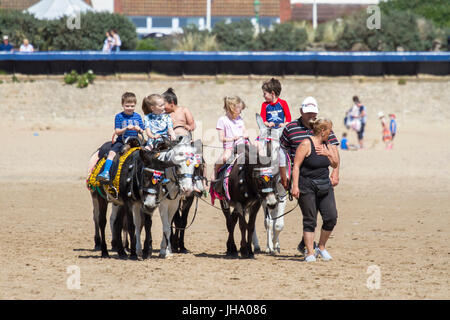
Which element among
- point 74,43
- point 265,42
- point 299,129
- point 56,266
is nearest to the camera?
point 56,266

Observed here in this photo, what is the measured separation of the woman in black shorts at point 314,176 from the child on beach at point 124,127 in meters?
2.33

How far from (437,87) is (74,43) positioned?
50.2 ft

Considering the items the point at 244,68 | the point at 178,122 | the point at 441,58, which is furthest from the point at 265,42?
the point at 178,122

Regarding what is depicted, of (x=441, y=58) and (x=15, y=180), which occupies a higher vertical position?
(x=441, y=58)

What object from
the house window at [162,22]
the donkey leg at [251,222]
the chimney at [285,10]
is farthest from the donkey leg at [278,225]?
the house window at [162,22]

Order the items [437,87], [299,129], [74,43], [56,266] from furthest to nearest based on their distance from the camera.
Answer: [74,43]
[437,87]
[299,129]
[56,266]

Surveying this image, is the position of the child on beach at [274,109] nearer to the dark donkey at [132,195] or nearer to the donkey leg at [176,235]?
the donkey leg at [176,235]

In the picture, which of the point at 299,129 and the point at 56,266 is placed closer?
the point at 56,266

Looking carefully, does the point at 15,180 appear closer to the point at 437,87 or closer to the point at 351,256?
the point at 351,256

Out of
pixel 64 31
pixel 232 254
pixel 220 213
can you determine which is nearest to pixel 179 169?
pixel 232 254

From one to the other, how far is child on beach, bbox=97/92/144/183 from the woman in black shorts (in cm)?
233

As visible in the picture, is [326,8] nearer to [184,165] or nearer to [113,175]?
[113,175]

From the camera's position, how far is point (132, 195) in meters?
11.2
